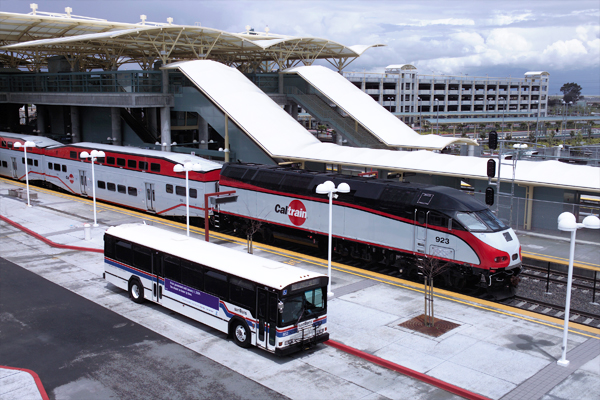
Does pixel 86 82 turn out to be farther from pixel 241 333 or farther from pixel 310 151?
pixel 241 333

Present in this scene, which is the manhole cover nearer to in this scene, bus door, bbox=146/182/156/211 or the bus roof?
the bus roof

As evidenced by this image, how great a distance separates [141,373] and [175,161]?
1932 cm

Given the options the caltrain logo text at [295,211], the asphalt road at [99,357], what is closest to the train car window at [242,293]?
the asphalt road at [99,357]

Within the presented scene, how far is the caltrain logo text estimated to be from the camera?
86.8 feet

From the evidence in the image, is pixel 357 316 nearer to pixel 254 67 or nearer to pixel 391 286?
pixel 391 286

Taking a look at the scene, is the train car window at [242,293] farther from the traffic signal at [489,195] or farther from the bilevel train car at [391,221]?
the traffic signal at [489,195]

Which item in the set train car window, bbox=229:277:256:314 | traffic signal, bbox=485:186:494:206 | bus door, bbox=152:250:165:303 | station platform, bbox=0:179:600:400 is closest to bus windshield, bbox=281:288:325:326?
train car window, bbox=229:277:256:314

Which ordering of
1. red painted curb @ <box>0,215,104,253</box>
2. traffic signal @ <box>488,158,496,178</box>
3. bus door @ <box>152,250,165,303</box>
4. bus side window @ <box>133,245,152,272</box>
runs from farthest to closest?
traffic signal @ <box>488,158,496,178</box> → red painted curb @ <box>0,215,104,253</box> → bus side window @ <box>133,245,152,272</box> → bus door @ <box>152,250,165,303</box>

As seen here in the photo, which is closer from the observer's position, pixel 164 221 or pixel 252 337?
pixel 252 337

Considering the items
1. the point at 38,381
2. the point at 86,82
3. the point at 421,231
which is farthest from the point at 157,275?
the point at 86,82

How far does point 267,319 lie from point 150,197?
855 inches

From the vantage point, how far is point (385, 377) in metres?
14.3

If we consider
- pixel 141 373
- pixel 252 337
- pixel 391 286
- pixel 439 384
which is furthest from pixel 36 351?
pixel 391 286

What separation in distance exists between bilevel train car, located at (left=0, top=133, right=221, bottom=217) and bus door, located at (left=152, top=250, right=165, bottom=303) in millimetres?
12481
